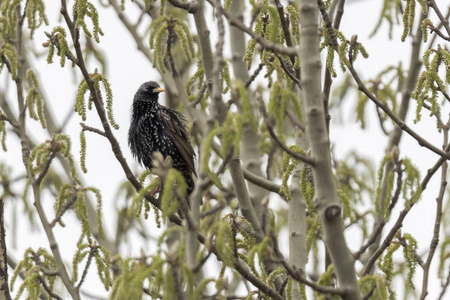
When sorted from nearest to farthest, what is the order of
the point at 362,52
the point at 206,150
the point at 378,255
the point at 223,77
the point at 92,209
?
1. the point at 206,150
2. the point at 378,255
3. the point at 362,52
4. the point at 223,77
5. the point at 92,209

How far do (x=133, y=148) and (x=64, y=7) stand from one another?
3.57m

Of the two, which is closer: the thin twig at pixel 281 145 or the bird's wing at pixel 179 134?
the thin twig at pixel 281 145

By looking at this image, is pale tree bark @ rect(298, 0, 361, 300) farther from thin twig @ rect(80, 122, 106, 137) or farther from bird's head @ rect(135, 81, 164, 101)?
bird's head @ rect(135, 81, 164, 101)

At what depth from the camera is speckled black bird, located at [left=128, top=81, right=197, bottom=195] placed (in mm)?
7340

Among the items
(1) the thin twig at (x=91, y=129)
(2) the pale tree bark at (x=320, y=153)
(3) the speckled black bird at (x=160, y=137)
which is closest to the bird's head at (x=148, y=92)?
(3) the speckled black bird at (x=160, y=137)

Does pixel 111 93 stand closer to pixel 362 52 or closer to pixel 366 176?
pixel 362 52

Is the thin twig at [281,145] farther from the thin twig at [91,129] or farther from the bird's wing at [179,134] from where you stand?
the bird's wing at [179,134]

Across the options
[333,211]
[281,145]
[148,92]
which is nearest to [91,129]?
[281,145]

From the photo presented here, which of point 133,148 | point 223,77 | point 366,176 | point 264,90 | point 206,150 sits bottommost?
point 206,150

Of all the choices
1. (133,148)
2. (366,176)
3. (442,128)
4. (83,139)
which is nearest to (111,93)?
(83,139)

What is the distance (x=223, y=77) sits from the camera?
5.25m

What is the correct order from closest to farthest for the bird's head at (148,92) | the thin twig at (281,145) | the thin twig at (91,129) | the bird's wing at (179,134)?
1. the thin twig at (281,145)
2. the thin twig at (91,129)
3. the bird's wing at (179,134)
4. the bird's head at (148,92)

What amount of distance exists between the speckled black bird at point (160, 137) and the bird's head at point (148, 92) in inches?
4.7

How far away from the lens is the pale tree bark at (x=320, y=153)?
3311mm
